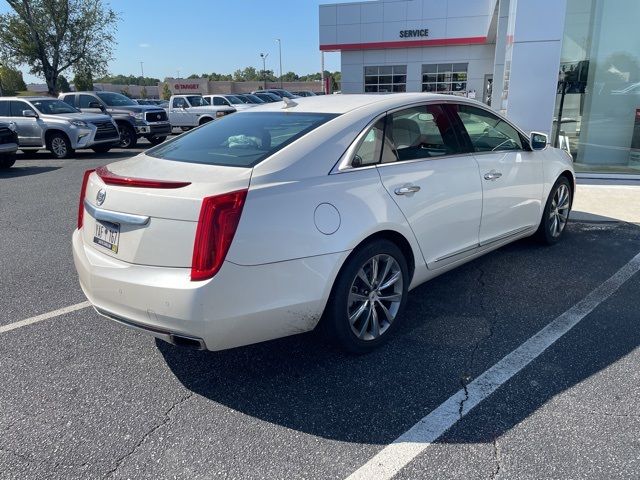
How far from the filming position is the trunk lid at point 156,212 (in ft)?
8.91

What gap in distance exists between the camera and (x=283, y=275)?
2.82 metres

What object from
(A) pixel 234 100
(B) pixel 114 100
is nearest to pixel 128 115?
(B) pixel 114 100

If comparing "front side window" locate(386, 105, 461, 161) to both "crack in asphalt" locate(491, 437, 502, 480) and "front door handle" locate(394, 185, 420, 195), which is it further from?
"crack in asphalt" locate(491, 437, 502, 480)

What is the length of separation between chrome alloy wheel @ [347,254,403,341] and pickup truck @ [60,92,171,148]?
1542 centimetres

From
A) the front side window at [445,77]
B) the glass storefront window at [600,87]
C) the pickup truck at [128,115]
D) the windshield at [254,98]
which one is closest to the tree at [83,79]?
the windshield at [254,98]

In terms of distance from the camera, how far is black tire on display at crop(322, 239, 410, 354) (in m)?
3.14

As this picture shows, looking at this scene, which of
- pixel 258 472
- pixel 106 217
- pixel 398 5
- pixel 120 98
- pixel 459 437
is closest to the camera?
pixel 258 472

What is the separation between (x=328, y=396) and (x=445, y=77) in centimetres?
3312

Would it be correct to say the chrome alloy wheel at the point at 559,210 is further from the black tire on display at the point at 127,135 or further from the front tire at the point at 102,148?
the black tire on display at the point at 127,135

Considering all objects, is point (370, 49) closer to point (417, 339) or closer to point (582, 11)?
point (582, 11)

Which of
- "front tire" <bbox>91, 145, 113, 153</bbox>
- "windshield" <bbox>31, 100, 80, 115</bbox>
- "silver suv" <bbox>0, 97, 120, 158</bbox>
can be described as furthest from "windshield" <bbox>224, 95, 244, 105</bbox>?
"silver suv" <bbox>0, 97, 120, 158</bbox>

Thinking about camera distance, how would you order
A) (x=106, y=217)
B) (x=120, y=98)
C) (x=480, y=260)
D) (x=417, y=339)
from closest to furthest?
1. (x=106, y=217)
2. (x=417, y=339)
3. (x=480, y=260)
4. (x=120, y=98)

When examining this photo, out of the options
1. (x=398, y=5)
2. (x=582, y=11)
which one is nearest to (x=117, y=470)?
(x=582, y=11)

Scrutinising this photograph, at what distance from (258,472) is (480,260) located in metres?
3.51
